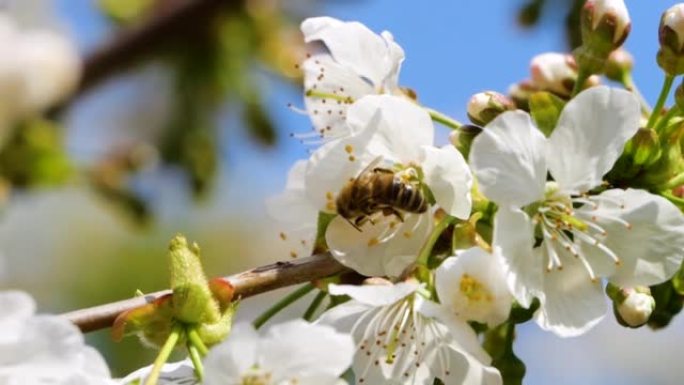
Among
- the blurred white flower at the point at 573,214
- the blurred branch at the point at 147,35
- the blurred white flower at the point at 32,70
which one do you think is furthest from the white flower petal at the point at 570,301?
the blurred branch at the point at 147,35

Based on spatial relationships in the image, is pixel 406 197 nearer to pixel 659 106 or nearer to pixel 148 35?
pixel 659 106

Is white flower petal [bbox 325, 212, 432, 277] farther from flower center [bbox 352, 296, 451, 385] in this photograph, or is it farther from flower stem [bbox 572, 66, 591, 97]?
flower stem [bbox 572, 66, 591, 97]

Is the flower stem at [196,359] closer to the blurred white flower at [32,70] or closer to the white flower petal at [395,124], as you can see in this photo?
the white flower petal at [395,124]

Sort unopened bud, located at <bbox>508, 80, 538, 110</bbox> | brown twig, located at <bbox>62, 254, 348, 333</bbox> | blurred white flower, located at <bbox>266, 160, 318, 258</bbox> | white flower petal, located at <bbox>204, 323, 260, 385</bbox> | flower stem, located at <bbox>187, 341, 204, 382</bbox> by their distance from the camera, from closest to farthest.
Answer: white flower petal, located at <bbox>204, 323, 260, 385</bbox>, flower stem, located at <bbox>187, 341, 204, 382</bbox>, brown twig, located at <bbox>62, 254, 348, 333</bbox>, blurred white flower, located at <bbox>266, 160, 318, 258</bbox>, unopened bud, located at <bbox>508, 80, 538, 110</bbox>

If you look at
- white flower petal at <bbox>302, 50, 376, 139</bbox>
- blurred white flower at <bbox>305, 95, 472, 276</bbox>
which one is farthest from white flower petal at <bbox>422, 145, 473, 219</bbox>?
white flower petal at <bbox>302, 50, 376, 139</bbox>

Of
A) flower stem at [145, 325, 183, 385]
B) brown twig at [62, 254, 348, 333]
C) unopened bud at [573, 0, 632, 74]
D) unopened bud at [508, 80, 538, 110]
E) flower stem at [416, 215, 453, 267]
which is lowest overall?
flower stem at [145, 325, 183, 385]

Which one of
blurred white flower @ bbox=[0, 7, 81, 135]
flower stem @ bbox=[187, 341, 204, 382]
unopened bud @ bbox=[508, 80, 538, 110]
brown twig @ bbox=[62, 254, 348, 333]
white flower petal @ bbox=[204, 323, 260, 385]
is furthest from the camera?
blurred white flower @ bbox=[0, 7, 81, 135]
